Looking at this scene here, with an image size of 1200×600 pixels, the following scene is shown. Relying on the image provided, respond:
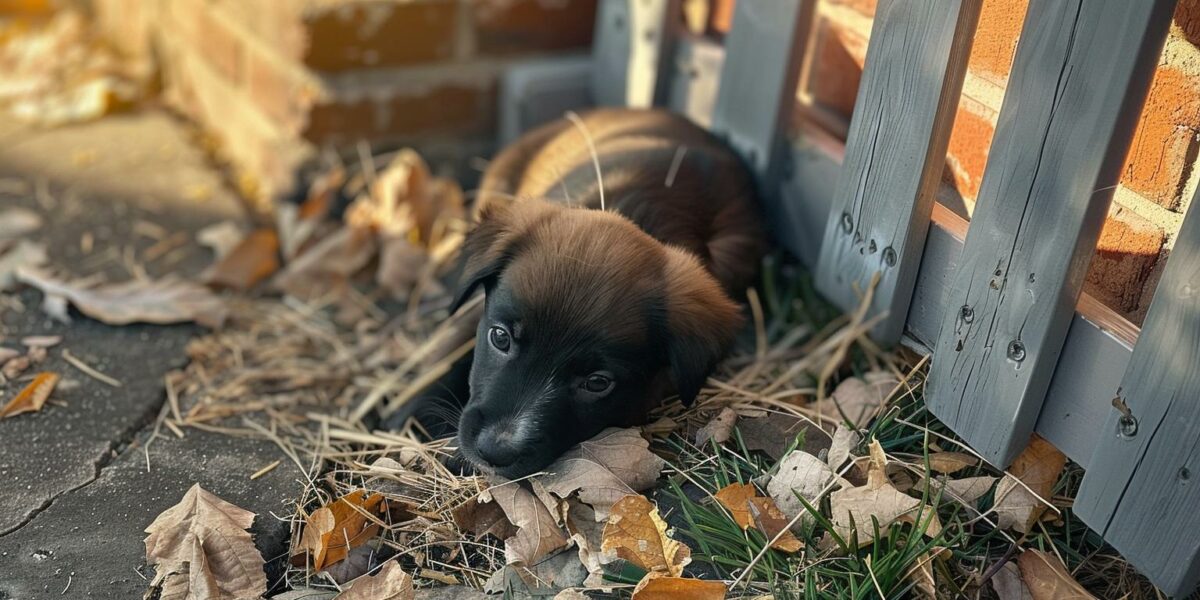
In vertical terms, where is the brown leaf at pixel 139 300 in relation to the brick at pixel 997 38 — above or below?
below

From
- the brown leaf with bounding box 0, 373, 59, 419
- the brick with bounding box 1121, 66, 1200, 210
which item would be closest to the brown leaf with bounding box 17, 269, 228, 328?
the brown leaf with bounding box 0, 373, 59, 419

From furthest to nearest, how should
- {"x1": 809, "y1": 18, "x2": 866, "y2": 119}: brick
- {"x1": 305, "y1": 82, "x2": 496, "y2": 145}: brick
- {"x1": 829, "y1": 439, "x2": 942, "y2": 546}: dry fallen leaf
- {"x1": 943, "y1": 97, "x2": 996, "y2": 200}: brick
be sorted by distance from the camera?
{"x1": 305, "y1": 82, "x2": 496, "y2": 145}: brick < {"x1": 809, "y1": 18, "x2": 866, "y2": 119}: brick < {"x1": 943, "y1": 97, "x2": 996, "y2": 200}: brick < {"x1": 829, "y1": 439, "x2": 942, "y2": 546}: dry fallen leaf

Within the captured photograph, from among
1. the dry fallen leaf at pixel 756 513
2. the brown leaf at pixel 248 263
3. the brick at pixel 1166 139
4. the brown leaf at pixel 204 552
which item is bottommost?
the brown leaf at pixel 248 263

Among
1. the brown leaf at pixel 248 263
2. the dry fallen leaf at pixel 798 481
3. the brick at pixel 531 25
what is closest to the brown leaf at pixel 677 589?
the dry fallen leaf at pixel 798 481

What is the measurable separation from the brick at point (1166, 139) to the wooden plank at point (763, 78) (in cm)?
120

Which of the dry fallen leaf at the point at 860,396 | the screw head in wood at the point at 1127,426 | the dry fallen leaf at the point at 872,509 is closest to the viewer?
the screw head in wood at the point at 1127,426

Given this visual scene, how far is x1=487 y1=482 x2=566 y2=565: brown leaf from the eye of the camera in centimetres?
240

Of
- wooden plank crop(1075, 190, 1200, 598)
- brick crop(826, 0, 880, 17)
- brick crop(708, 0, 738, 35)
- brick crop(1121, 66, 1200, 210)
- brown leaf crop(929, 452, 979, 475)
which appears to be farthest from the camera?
brick crop(708, 0, 738, 35)

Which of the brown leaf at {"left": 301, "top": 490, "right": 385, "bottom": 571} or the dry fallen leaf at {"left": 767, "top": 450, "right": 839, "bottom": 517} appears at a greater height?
the dry fallen leaf at {"left": 767, "top": 450, "right": 839, "bottom": 517}

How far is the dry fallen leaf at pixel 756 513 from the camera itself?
236 centimetres

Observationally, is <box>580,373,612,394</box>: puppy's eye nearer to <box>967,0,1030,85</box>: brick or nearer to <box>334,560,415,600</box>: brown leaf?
<box>334,560,415,600</box>: brown leaf

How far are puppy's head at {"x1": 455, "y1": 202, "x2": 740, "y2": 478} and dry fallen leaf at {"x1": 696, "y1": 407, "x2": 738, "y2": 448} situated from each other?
125 millimetres

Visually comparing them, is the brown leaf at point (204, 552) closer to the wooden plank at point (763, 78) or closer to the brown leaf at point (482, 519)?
the brown leaf at point (482, 519)

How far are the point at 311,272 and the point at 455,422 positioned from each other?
1.33 m
